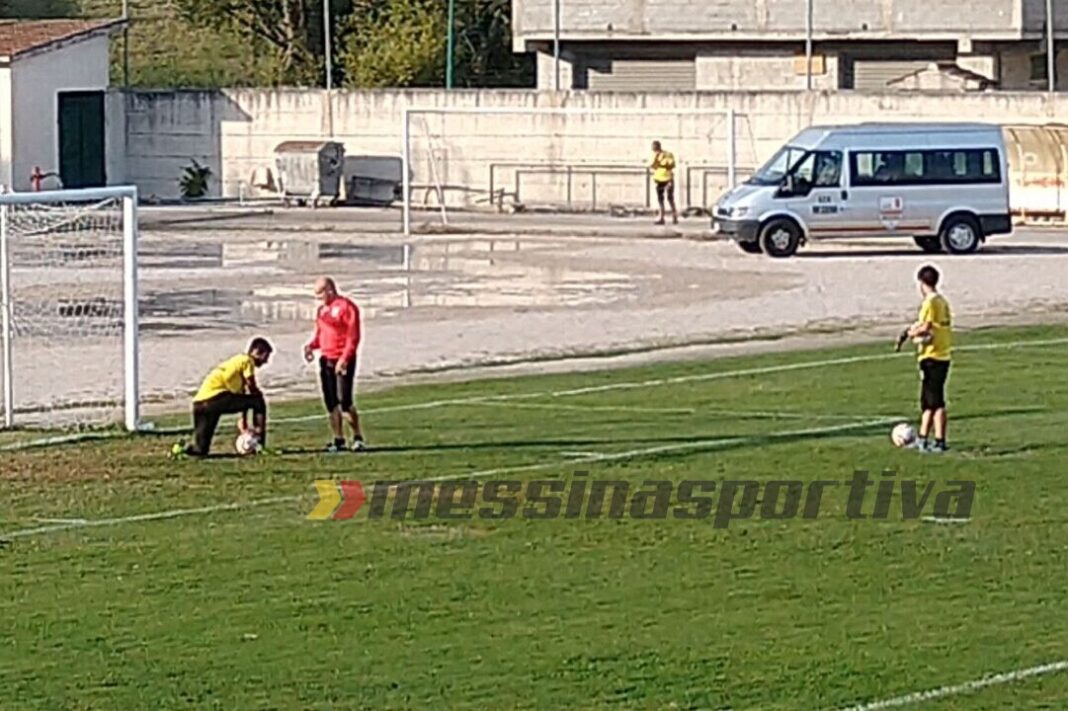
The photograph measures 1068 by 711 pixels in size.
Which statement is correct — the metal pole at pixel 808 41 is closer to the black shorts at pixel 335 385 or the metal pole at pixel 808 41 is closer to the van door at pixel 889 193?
the van door at pixel 889 193

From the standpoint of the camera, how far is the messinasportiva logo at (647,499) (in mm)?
15969

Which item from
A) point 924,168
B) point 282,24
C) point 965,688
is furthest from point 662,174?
point 965,688

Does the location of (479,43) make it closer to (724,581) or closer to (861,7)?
(861,7)

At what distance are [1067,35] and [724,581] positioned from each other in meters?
47.4

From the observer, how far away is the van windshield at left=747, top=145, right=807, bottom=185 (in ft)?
139

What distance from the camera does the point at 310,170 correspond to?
55.7 m

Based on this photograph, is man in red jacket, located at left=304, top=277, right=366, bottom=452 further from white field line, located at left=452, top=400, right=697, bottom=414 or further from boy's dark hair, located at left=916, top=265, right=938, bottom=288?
boy's dark hair, located at left=916, top=265, right=938, bottom=288

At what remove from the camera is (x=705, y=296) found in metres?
34.6

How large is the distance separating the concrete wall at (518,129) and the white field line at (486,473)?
3154 centimetres

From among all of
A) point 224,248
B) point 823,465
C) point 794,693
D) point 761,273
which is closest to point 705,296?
point 761,273

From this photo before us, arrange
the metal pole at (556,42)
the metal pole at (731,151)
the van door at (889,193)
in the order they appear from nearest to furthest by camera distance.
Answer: the van door at (889,193)
the metal pole at (731,151)
the metal pole at (556,42)

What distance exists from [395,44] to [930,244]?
2366cm

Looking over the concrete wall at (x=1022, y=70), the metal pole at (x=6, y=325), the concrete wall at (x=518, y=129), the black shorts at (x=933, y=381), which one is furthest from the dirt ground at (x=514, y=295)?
the concrete wall at (x=1022, y=70)

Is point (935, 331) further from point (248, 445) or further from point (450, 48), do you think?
point (450, 48)
